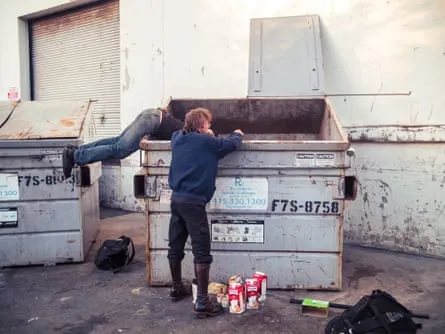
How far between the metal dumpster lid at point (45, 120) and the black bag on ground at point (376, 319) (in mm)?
2919

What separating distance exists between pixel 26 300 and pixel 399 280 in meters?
3.15

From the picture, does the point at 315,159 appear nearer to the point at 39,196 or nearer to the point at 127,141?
the point at 127,141

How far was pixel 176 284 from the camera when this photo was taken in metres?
3.46

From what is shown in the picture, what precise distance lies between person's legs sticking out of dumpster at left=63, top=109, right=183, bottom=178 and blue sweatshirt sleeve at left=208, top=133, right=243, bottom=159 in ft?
2.67

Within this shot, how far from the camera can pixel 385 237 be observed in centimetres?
489

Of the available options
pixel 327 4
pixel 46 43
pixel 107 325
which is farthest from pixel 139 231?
pixel 46 43

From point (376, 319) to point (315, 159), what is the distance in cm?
128

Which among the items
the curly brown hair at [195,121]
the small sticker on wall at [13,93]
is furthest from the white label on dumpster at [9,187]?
the small sticker on wall at [13,93]

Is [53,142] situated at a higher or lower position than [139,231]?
higher

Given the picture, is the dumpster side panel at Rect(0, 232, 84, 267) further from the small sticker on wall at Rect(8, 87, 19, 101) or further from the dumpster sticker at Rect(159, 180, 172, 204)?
the small sticker on wall at Rect(8, 87, 19, 101)

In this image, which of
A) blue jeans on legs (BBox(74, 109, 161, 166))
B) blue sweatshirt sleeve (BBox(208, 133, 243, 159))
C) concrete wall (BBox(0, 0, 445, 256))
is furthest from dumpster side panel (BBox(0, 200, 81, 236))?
concrete wall (BBox(0, 0, 445, 256))

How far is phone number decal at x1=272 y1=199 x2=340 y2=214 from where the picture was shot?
3494mm

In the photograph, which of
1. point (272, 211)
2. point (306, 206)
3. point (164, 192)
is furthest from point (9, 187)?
point (306, 206)

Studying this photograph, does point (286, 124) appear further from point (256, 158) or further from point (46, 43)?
point (46, 43)
